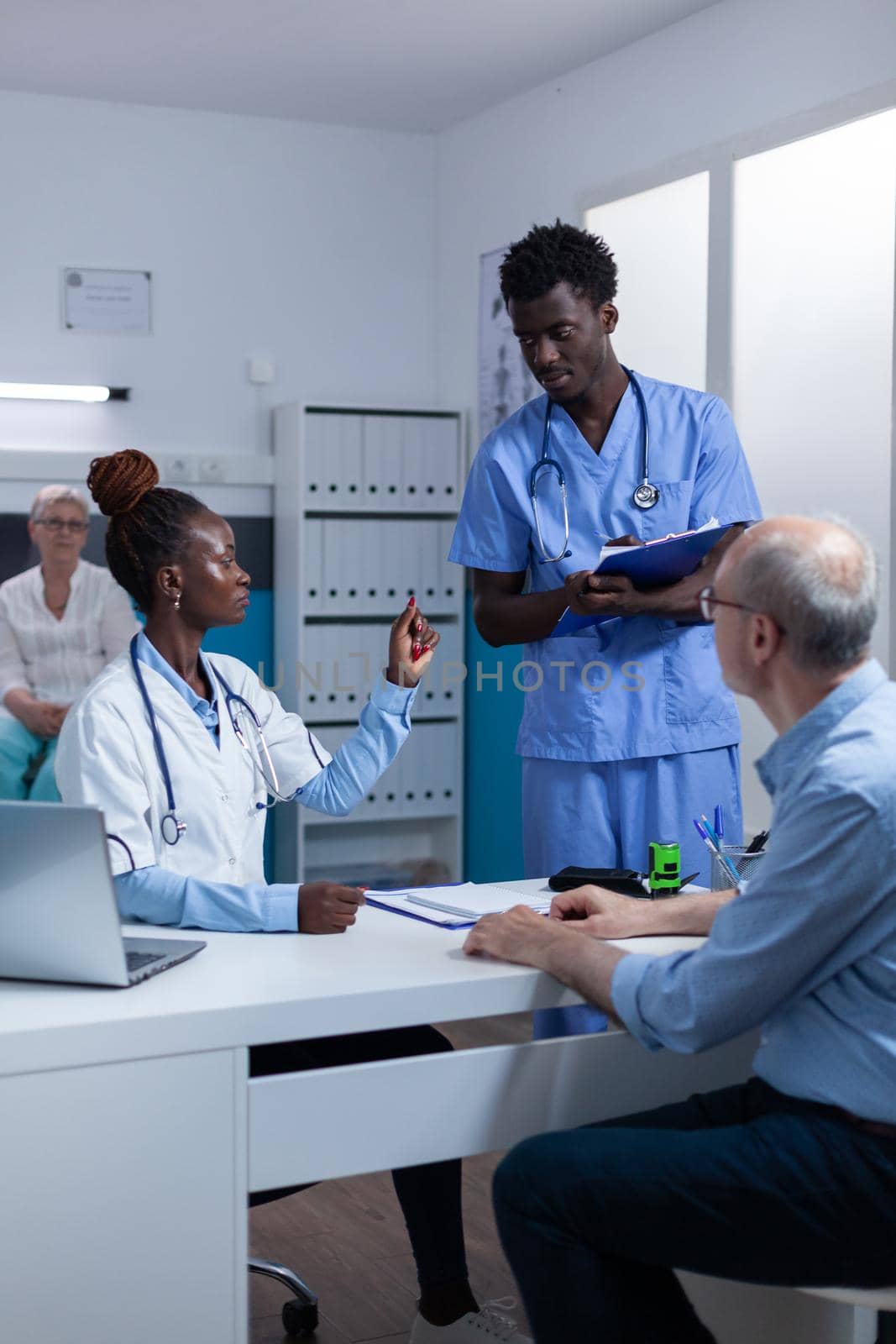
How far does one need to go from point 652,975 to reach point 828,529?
454mm

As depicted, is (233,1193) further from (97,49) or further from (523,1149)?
(97,49)

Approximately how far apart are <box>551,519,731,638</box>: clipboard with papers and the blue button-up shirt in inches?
32.4

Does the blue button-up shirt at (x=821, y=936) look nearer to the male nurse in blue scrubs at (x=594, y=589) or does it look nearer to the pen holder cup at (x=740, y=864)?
the pen holder cup at (x=740, y=864)

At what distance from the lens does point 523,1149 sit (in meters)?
1.47

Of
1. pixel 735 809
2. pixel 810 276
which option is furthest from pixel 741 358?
pixel 735 809

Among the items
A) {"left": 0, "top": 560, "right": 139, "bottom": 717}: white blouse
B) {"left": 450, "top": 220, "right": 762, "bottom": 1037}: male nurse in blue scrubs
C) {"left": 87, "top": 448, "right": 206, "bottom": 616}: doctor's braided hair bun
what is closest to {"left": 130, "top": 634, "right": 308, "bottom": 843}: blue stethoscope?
{"left": 87, "top": 448, "right": 206, "bottom": 616}: doctor's braided hair bun

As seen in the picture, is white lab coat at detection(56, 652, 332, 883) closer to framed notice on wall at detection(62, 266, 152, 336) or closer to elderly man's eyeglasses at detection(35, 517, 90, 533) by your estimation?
elderly man's eyeglasses at detection(35, 517, 90, 533)

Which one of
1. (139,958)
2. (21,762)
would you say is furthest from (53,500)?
(139,958)

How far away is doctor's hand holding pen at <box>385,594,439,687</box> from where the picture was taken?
2188 millimetres

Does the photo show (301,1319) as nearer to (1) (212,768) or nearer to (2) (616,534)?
(1) (212,768)

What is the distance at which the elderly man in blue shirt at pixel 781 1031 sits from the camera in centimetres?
135

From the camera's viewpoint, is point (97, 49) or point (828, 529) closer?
point (828, 529)

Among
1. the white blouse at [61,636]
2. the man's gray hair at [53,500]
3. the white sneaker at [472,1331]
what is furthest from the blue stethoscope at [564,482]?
the man's gray hair at [53,500]

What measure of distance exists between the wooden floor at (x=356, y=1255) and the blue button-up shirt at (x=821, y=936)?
1.15 metres
